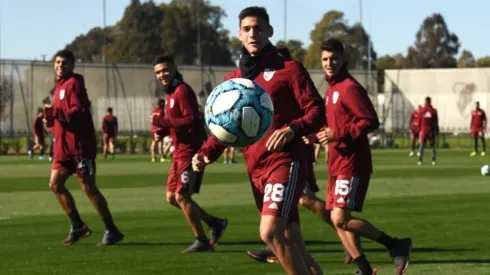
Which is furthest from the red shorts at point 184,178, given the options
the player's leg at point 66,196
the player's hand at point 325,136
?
the player's hand at point 325,136

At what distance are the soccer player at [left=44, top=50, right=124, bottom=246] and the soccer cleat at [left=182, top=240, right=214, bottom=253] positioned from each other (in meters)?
1.18

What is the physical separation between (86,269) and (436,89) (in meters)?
57.5

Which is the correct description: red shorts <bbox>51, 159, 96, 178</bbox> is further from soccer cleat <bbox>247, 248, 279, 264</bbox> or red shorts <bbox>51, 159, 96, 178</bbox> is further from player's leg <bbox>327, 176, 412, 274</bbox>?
player's leg <bbox>327, 176, 412, 274</bbox>

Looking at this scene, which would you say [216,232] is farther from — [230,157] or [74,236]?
[230,157]

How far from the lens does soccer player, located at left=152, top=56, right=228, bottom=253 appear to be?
42.7 ft

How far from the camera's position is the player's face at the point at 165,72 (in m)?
13.0

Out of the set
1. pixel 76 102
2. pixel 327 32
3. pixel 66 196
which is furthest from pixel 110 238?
pixel 327 32

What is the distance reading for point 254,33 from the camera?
8516 millimetres

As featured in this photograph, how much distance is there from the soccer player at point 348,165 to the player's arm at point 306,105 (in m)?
2.02

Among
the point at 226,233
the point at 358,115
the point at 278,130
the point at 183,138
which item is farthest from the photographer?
the point at 226,233

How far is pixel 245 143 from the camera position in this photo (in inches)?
320

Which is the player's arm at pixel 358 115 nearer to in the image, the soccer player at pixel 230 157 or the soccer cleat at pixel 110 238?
the soccer cleat at pixel 110 238

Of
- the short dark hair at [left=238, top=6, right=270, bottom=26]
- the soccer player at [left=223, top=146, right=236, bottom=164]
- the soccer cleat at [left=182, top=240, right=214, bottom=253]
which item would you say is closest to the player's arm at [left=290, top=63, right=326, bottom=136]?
the short dark hair at [left=238, top=6, right=270, bottom=26]

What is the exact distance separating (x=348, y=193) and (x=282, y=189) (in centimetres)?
244
